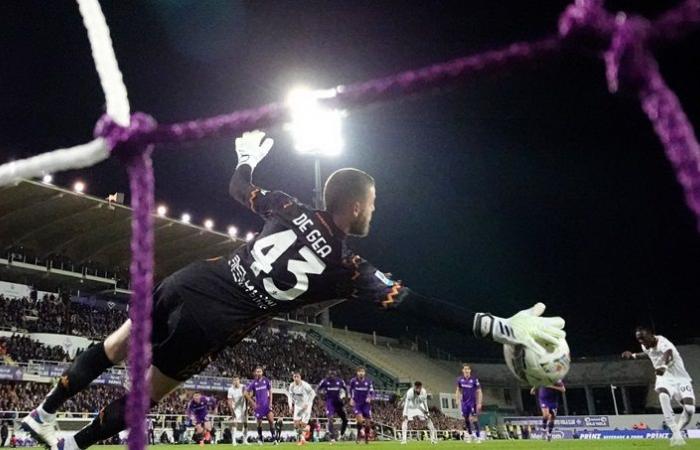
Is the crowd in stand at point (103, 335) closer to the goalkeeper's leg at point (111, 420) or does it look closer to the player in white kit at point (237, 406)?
the player in white kit at point (237, 406)

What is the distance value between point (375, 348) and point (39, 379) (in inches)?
977

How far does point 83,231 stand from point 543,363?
27.1 meters

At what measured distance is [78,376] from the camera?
3.94 metres

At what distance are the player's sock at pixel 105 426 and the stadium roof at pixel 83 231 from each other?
66.1 ft

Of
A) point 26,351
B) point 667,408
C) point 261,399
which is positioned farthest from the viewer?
point 26,351

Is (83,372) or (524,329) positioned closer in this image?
(524,329)

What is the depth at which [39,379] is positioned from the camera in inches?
846

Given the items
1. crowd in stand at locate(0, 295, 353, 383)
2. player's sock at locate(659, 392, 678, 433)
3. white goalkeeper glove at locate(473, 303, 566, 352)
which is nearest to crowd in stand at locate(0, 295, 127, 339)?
crowd in stand at locate(0, 295, 353, 383)

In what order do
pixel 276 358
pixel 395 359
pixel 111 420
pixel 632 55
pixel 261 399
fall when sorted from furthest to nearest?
pixel 395 359 < pixel 276 358 < pixel 261 399 < pixel 111 420 < pixel 632 55

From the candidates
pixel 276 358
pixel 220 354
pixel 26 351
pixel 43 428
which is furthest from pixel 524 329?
pixel 276 358

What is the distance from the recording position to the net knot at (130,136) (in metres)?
2.69

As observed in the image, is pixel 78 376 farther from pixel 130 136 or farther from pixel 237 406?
pixel 237 406

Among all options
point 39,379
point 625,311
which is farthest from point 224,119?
point 625,311

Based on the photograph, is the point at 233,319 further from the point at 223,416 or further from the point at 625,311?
the point at 625,311
